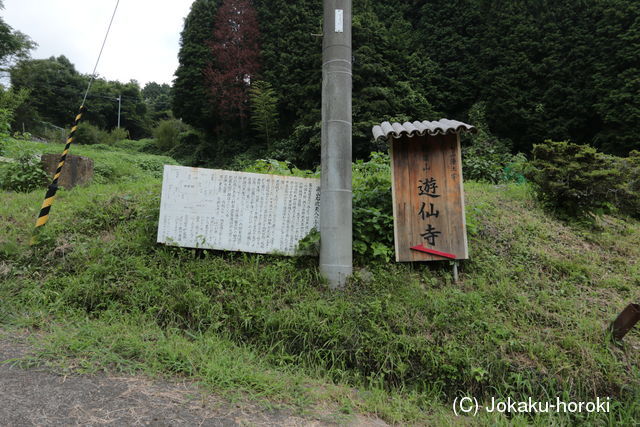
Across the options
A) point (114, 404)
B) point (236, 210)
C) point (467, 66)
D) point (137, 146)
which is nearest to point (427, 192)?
point (236, 210)

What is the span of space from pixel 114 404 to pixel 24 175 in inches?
275

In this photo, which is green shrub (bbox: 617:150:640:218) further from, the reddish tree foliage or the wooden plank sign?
the reddish tree foliage

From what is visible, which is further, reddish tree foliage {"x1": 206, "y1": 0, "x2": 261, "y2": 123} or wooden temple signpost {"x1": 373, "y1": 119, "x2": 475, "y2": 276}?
reddish tree foliage {"x1": 206, "y1": 0, "x2": 261, "y2": 123}

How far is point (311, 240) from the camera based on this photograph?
413 centimetres

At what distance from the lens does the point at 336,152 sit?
4.04 metres

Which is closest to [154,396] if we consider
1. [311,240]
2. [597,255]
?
[311,240]

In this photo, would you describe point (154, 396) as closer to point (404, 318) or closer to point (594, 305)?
point (404, 318)

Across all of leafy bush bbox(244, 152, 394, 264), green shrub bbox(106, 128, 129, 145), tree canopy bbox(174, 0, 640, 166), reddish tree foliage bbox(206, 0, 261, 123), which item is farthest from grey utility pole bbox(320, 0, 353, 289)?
green shrub bbox(106, 128, 129, 145)

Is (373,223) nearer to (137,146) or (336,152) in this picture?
(336,152)

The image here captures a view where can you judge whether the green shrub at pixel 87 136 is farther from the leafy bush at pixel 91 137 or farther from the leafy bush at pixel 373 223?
the leafy bush at pixel 373 223

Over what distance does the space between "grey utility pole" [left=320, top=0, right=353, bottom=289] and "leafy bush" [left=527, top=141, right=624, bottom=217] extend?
3748mm

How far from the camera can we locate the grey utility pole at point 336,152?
394 centimetres

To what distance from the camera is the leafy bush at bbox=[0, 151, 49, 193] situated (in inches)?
279

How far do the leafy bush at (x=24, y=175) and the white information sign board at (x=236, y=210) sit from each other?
4.82 meters
